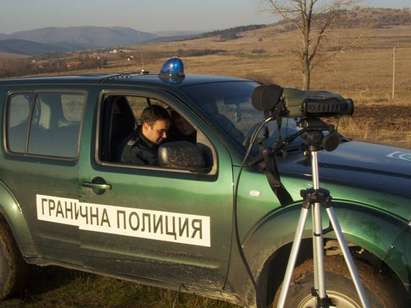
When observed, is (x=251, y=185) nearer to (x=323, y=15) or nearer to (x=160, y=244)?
(x=160, y=244)

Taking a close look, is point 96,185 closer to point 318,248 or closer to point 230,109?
point 230,109

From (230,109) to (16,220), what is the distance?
1788 millimetres

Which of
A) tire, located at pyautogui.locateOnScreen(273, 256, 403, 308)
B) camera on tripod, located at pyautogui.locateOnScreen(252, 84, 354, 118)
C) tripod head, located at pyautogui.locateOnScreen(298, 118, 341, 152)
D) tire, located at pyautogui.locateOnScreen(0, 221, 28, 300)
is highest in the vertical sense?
camera on tripod, located at pyautogui.locateOnScreen(252, 84, 354, 118)

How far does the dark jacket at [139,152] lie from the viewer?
159 inches

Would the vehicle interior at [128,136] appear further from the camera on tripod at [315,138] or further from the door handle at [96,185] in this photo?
the camera on tripod at [315,138]

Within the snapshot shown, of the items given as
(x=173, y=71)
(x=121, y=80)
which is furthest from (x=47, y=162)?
(x=173, y=71)

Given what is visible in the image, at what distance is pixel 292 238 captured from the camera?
3.19 metres

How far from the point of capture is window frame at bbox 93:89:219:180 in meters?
3.54

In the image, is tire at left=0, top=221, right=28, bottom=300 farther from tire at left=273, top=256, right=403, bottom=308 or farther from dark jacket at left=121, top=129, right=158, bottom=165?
tire at left=273, top=256, right=403, bottom=308

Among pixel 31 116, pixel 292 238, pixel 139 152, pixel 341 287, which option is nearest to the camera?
pixel 341 287

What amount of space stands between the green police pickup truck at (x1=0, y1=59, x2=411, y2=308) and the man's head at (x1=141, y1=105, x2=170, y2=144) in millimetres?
200

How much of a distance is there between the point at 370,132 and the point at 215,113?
9160mm

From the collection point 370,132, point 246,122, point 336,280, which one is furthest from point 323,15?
point 336,280

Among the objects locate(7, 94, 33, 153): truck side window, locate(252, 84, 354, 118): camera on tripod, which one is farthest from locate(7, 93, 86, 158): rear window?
locate(252, 84, 354, 118): camera on tripod
